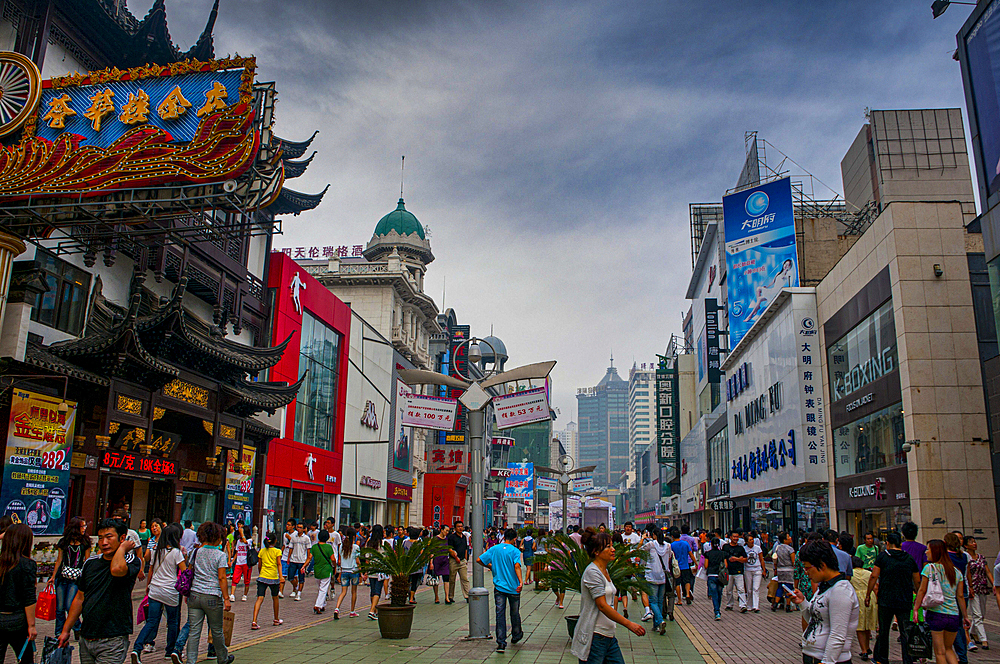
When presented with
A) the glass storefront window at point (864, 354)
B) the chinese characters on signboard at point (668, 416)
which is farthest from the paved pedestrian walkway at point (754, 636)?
the chinese characters on signboard at point (668, 416)

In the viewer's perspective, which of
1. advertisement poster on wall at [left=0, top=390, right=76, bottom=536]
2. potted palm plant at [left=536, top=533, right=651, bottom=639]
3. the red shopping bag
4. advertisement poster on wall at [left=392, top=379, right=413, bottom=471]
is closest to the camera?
the red shopping bag

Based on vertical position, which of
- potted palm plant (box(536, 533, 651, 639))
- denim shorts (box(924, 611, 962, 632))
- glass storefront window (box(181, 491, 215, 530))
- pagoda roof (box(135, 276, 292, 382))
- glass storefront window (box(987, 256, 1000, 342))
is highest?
glass storefront window (box(987, 256, 1000, 342))

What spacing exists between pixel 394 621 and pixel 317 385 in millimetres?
24807

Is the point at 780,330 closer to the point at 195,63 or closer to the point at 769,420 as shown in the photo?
the point at 769,420

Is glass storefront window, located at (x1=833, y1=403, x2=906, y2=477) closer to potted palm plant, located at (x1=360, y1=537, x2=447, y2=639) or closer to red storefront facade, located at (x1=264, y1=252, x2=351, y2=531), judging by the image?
potted palm plant, located at (x1=360, y1=537, x2=447, y2=639)

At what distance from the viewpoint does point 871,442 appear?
2534 centimetres

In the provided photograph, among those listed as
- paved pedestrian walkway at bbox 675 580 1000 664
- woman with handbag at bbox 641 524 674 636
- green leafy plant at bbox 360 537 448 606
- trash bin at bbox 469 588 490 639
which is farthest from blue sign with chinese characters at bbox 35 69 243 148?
paved pedestrian walkway at bbox 675 580 1000 664

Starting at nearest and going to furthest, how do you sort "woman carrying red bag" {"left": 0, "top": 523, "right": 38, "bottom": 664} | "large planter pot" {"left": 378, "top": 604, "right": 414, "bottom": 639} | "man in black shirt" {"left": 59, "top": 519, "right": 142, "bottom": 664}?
"woman carrying red bag" {"left": 0, "top": 523, "right": 38, "bottom": 664}, "man in black shirt" {"left": 59, "top": 519, "right": 142, "bottom": 664}, "large planter pot" {"left": 378, "top": 604, "right": 414, "bottom": 639}

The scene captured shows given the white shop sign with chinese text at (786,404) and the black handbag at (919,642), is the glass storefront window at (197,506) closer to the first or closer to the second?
the black handbag at (919,642)

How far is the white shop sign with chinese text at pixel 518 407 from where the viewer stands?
13.8 metres

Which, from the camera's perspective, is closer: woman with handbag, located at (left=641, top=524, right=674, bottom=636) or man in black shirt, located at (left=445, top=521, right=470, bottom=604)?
woman with handbag, located at (left=641, top=524, right=674, bottom=636)

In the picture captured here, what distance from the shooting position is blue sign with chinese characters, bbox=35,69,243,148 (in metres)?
19.2

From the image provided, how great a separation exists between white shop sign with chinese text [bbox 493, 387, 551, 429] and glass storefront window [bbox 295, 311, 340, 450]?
21166 mm

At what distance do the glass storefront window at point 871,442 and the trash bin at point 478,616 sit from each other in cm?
1577
